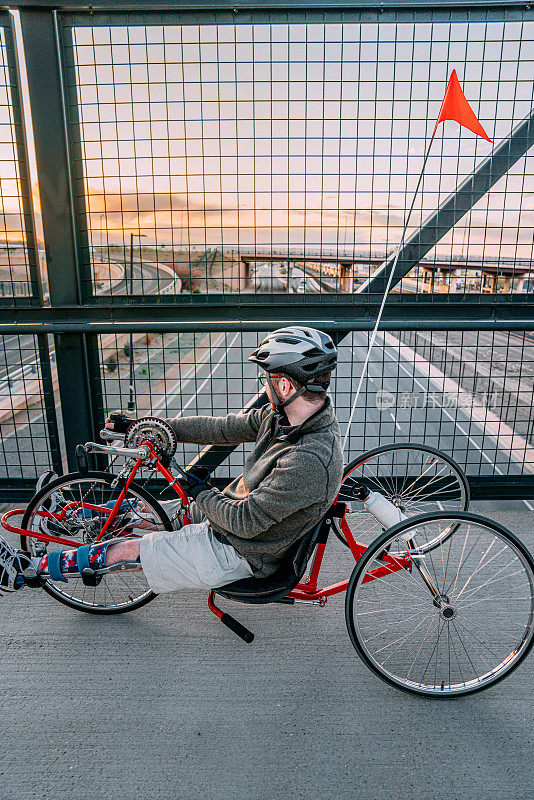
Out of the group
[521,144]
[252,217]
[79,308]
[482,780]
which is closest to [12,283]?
[79,308]

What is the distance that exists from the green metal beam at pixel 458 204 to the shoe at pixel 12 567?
2650mm

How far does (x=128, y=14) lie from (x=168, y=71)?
1.41 feet

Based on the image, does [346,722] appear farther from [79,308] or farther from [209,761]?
[79,308]

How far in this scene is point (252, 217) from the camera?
3.61m

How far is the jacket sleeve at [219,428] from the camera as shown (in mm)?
2861

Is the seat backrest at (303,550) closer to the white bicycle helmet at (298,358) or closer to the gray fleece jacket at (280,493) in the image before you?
the gray fleece jacket at (280,493)

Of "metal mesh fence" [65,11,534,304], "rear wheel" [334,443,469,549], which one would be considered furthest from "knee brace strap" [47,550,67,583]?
"metal mesh fence" [65,11,534,304]

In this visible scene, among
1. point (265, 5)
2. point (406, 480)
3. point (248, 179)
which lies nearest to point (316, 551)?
point (406, 480)

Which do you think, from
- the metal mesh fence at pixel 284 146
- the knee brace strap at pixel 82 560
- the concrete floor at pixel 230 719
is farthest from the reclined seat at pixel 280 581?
the metal mesh fence at pixel 284 146

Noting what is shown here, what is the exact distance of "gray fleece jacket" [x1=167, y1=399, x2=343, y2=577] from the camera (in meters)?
2.19

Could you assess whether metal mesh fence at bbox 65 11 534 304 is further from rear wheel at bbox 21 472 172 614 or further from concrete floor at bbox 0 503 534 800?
concrete floor at bbox 0 503 534 800

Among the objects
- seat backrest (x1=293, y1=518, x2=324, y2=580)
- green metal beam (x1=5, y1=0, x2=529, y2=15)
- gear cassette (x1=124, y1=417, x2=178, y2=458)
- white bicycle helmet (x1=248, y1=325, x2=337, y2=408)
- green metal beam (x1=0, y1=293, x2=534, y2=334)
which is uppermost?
green metal beam (x1=5, y1=0, x2=529, y2=15)

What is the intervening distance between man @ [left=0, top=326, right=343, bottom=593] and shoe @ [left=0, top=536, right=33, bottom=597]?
0.02m

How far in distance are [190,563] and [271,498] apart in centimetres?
52
